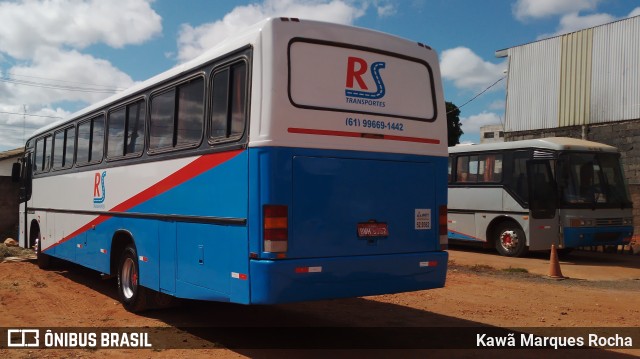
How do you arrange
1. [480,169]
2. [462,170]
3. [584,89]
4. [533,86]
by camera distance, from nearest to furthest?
[480,169]
[462,170]
[584,89]
[533,86]

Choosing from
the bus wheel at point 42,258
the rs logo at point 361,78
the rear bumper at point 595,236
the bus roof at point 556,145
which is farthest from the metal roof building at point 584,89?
the bus wheel at point 42,258

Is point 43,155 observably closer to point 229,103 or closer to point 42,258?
point 42,258

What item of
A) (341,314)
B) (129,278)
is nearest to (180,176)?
(129,278)

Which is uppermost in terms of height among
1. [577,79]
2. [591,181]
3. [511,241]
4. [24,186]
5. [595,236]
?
[577,79]

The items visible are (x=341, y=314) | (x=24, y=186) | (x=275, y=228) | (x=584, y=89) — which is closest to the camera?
(x=275, y=228)

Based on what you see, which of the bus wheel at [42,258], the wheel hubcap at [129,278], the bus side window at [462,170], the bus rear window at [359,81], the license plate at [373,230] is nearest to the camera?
the bus rear window at [359,81]

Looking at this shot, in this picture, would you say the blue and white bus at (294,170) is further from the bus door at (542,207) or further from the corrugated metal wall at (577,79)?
the corrugated metal wall at (577,79)

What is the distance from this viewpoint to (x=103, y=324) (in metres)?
7.75

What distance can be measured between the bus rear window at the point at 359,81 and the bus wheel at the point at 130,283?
149 inches

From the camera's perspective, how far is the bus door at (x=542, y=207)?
14.6m

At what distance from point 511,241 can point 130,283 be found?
35.0 ft

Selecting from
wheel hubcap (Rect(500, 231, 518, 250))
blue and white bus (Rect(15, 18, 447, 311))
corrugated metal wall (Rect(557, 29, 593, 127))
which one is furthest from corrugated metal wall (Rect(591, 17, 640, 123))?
blue and white bus (Rect(15, 18, 447, 311))

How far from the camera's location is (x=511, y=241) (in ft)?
51.2

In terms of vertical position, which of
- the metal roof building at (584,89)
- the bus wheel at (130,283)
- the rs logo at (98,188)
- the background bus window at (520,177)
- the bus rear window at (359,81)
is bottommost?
the bus wheel at (130,283)
